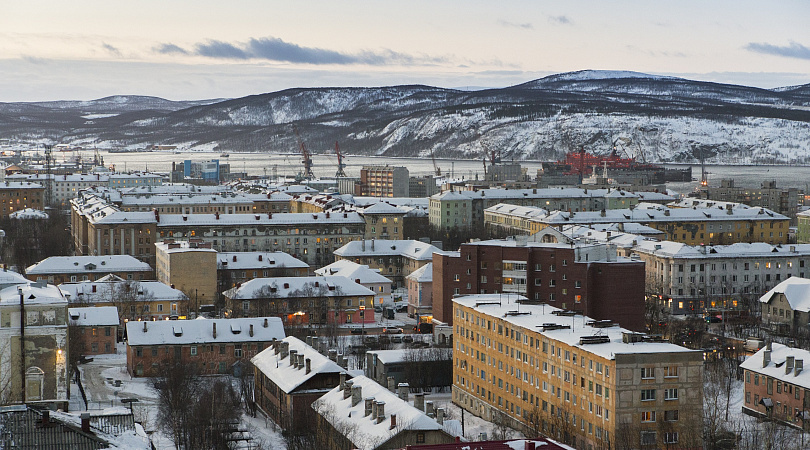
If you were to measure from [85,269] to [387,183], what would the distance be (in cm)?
7243

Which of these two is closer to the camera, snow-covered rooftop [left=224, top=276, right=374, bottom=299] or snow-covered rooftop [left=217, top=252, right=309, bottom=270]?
snow-covered rooftop [left=224, top=276, right=374, bottom=299]

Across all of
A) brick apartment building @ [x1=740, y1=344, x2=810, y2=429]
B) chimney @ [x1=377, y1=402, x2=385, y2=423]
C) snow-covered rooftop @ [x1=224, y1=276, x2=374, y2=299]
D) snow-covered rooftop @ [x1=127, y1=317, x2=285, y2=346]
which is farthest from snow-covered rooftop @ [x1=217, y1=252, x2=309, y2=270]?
chimney @ [x1=377, y1=402, x2=385, y2=423]

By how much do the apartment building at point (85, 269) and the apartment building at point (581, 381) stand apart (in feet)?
76.1

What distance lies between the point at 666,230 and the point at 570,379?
→ 41986 millimetres

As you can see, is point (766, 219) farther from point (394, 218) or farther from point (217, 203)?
point (217, 203)

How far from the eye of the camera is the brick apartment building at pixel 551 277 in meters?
38.0

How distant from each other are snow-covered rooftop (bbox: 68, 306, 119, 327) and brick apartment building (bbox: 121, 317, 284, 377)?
2.46 meters

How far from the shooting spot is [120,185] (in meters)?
116

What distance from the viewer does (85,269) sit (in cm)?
5031

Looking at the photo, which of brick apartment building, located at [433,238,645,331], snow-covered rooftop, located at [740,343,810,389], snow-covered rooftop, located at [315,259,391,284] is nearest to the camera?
snow-covered rooftop, located at [740,343,810,389]

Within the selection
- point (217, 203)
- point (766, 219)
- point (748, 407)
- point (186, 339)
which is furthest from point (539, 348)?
point (217, 203)

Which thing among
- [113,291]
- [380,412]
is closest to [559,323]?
[380,412]

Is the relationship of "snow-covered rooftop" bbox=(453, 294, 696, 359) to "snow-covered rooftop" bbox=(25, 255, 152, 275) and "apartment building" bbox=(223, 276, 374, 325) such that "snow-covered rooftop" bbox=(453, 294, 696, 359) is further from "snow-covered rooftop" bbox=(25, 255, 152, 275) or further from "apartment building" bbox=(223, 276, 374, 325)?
"snow-covered rooftop" bbox=(25, 255, 152, 275)

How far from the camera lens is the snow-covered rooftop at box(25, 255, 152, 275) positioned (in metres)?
50.1
